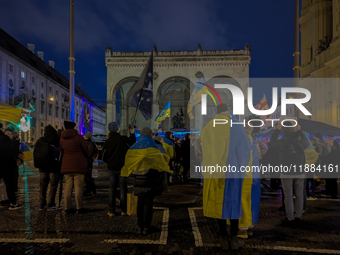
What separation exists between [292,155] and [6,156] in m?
6.27

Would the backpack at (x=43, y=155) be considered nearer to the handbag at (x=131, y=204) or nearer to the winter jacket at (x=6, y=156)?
the winter jacket at (x=6, y=156)

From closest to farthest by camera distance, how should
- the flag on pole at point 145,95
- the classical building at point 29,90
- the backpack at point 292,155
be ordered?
the backpack at point 292,155, the flag on pole at point 145,95, the classical building at point 29,90

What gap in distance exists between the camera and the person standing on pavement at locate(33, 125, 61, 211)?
659 centimetres

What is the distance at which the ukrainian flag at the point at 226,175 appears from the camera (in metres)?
4.14

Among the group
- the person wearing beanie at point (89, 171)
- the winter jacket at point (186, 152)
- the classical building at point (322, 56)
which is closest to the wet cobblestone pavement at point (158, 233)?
the person wearing beanie at point (89, 171)

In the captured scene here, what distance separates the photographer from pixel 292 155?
5602mm

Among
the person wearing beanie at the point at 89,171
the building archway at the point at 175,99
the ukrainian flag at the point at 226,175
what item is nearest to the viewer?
the ukrainian flag at the point at 226,175

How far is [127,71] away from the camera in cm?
3931

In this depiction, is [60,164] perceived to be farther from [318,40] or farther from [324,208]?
[318,40]

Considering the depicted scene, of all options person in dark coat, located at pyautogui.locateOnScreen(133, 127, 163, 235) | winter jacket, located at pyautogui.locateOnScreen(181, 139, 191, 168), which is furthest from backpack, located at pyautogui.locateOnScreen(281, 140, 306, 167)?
winter jacket, located at pyautogui.locateOnScreen(181, 139, 191, 168)

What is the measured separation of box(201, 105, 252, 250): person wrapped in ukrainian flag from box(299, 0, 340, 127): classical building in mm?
20131

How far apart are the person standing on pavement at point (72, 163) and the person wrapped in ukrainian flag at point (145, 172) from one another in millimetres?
1825

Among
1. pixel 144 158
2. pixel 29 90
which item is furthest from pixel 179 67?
pixel 144 158

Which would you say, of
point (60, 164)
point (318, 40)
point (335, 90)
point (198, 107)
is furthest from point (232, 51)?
point (60, 164)
